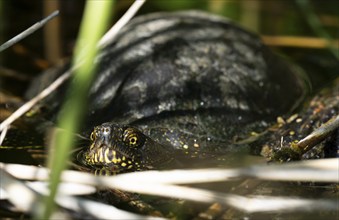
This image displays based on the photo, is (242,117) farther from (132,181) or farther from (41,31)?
(41,31)

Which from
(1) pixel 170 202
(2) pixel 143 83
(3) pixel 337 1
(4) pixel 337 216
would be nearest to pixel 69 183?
(1) pixel 170 202

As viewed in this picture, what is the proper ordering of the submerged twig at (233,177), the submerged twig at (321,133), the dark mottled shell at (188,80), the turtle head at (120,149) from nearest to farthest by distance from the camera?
the submerged twig at (233,177) < the submerged twig at (321,133) < the turtle head at (120,149) < the dark mottled shell at (188,80)

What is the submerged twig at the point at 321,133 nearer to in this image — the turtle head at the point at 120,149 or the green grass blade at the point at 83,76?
the turtle head at the point at 120,149

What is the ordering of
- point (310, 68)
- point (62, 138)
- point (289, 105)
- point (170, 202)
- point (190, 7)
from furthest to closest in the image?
point (190, 7), point (310, 68), point (289, 105), point (170, 202), point (62, 138)

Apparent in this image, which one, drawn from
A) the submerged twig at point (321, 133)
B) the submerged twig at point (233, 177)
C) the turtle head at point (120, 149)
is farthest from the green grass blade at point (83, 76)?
the submerged twig at point (321, 133)

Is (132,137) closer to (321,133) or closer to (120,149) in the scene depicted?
(120,149)

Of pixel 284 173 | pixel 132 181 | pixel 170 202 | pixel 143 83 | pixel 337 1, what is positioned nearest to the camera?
pixel 284 173

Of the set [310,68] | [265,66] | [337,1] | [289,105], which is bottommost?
[289,105]
